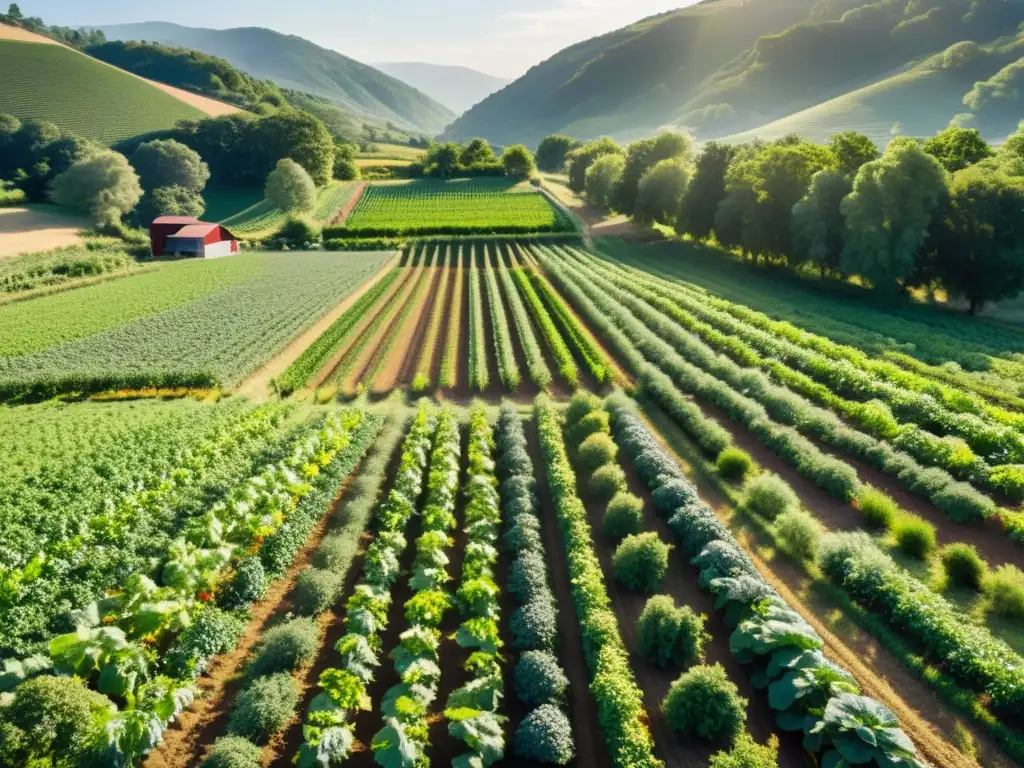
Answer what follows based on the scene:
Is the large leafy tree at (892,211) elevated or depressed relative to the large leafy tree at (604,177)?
depressed

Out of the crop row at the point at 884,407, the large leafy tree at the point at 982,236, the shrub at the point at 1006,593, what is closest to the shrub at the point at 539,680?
the shrub at the point at 1006,593

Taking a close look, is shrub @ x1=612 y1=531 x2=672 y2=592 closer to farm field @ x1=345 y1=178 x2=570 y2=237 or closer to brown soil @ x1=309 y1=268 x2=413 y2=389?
brown soil @ x1=309 y1=268 x2=413 y2=389

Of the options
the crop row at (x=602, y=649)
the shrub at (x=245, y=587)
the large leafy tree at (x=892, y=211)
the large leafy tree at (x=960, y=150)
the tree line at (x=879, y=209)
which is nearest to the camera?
the crop row at (x=602, y=649)

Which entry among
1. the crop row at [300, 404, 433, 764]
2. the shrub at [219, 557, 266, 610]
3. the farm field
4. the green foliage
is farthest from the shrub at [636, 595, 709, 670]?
the green foliage

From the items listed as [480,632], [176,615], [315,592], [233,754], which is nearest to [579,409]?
[480,632]

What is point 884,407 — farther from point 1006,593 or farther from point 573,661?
point 573,661

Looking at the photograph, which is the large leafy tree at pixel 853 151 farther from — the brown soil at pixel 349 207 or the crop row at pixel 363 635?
the brown soil at pixel 349 207
